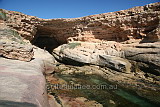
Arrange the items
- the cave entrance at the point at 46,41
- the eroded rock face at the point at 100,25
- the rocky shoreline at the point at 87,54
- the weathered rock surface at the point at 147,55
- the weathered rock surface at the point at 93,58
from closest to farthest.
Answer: the rocky shoreline at the point at 87,54, the weathered rock surface at the point at 147,55, the weathered rock surface at the point at 93,58, the eroded rock face at the point at 100,25, the cave entrance at the point at 46,41

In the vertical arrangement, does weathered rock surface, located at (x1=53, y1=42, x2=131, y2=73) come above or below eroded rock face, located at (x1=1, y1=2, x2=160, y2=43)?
below

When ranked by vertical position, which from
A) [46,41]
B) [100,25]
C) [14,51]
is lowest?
[14,51]

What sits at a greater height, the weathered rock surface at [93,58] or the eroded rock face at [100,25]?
the eroded rock face at [100,25]

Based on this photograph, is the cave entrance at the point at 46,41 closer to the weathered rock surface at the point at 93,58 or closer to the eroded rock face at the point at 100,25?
the eroded rock face at the point at 100,25

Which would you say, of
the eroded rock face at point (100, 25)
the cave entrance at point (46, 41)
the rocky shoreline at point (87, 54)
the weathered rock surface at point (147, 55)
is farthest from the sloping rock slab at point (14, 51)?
the cave entrance at point (46, 41)

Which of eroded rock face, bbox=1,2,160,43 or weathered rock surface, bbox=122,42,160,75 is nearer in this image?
weathered rock surface, bbox=122,42,160,75

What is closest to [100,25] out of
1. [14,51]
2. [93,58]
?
[93,58]

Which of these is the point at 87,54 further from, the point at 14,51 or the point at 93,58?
the point at 14,51

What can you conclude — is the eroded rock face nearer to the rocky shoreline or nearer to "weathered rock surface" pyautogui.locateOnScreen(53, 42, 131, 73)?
the rocky shoreline

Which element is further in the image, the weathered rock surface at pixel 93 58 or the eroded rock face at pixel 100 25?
the eroded rock face at pixel 100 25

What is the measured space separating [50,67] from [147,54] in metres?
8.17

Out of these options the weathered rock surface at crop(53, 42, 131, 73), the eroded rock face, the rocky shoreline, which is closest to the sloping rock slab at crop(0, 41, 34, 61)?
the rocky shoreline

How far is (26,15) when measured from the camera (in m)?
17.2

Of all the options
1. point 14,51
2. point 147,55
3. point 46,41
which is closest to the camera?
point 14,51
